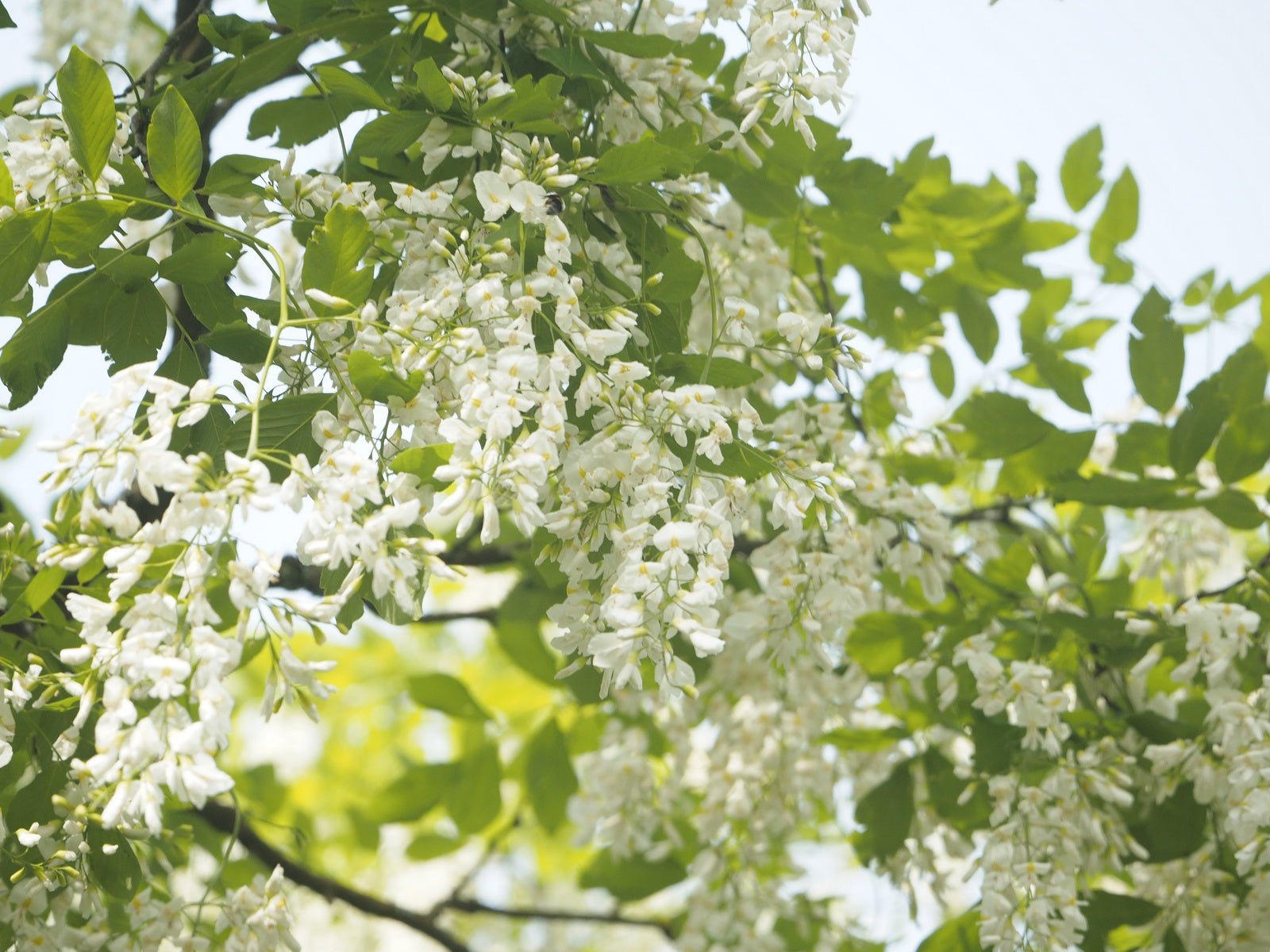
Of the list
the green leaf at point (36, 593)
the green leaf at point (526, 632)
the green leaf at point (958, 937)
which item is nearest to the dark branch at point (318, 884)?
the green leaf at point (526, 632)

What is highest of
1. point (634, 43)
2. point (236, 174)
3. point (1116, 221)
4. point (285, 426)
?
point (1116, 221)

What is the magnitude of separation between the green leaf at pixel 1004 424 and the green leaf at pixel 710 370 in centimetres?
70

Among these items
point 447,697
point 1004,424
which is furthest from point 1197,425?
point 447,697

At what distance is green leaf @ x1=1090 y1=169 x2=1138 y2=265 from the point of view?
88.7 inches

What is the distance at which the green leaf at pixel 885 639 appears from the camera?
1.79 meters

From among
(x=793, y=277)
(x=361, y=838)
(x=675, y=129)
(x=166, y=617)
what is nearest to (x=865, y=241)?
(x=793, y=277)

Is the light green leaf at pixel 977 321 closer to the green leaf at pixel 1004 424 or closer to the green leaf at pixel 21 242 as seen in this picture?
the green leaf at pixel 1004 424

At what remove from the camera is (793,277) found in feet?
6.43

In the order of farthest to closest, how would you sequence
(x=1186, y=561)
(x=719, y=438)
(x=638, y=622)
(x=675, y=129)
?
(x=1186, y=561)
(x=675, y=129)
(x=719, y=438)
(x=638, y=622)

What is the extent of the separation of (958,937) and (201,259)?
1.37 meters

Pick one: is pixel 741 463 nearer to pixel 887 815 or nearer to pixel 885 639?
pixel 885 639

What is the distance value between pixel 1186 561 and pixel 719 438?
5.06ft

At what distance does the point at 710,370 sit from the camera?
1.29 meters

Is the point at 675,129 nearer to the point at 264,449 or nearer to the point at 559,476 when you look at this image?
the point at 559,476
